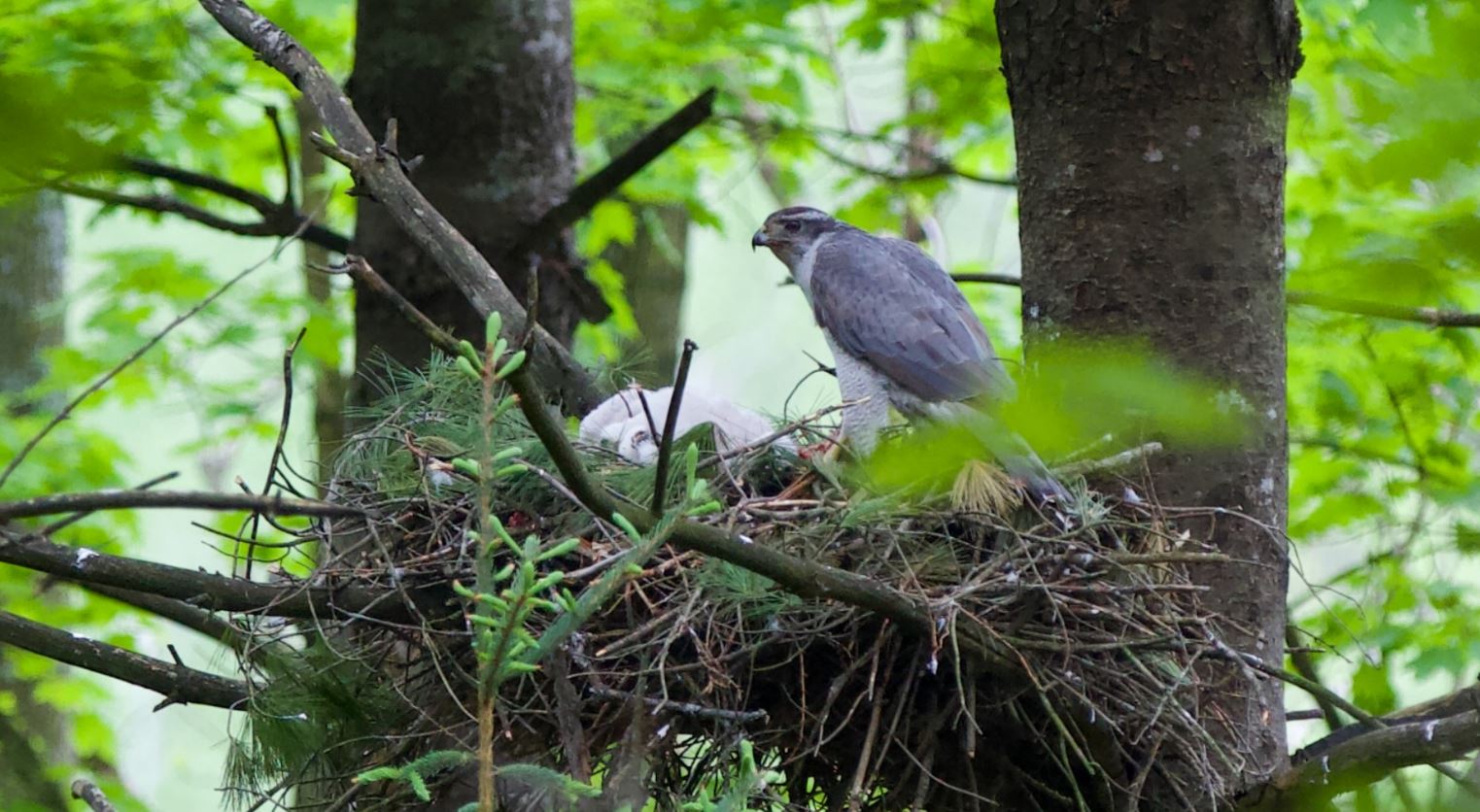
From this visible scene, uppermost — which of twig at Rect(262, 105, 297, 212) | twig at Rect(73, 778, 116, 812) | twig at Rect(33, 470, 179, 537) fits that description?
twig at Rect(262, 105, 297, 212)

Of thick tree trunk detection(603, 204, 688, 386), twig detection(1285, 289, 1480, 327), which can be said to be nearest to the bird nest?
twig detection(1285, 289, 1480, 327)

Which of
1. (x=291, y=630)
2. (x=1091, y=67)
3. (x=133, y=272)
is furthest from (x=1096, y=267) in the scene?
(x=133, y=272)

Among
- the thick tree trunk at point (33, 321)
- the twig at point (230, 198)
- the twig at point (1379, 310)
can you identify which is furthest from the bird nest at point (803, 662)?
the thick tree trunk at point (33, 321)

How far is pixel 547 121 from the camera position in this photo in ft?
16.0

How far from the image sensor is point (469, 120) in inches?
188

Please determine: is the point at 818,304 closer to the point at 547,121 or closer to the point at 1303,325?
the point at 547,121

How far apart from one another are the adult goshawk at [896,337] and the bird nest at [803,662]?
0.46m

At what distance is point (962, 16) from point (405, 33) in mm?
3015

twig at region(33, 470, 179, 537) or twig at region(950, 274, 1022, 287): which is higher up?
twig at region(950, 274, 1022, 287)

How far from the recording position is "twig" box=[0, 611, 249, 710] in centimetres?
246

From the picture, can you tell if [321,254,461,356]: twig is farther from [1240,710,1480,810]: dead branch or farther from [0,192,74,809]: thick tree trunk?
[0,192,74,809]: thick tree trunk

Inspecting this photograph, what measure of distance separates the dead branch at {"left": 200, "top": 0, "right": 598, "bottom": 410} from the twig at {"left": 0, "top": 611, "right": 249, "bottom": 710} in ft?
2.87

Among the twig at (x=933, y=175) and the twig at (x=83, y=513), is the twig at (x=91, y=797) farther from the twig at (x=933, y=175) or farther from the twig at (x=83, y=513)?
the twig at (x=933, y=175)

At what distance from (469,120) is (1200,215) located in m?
2.64
